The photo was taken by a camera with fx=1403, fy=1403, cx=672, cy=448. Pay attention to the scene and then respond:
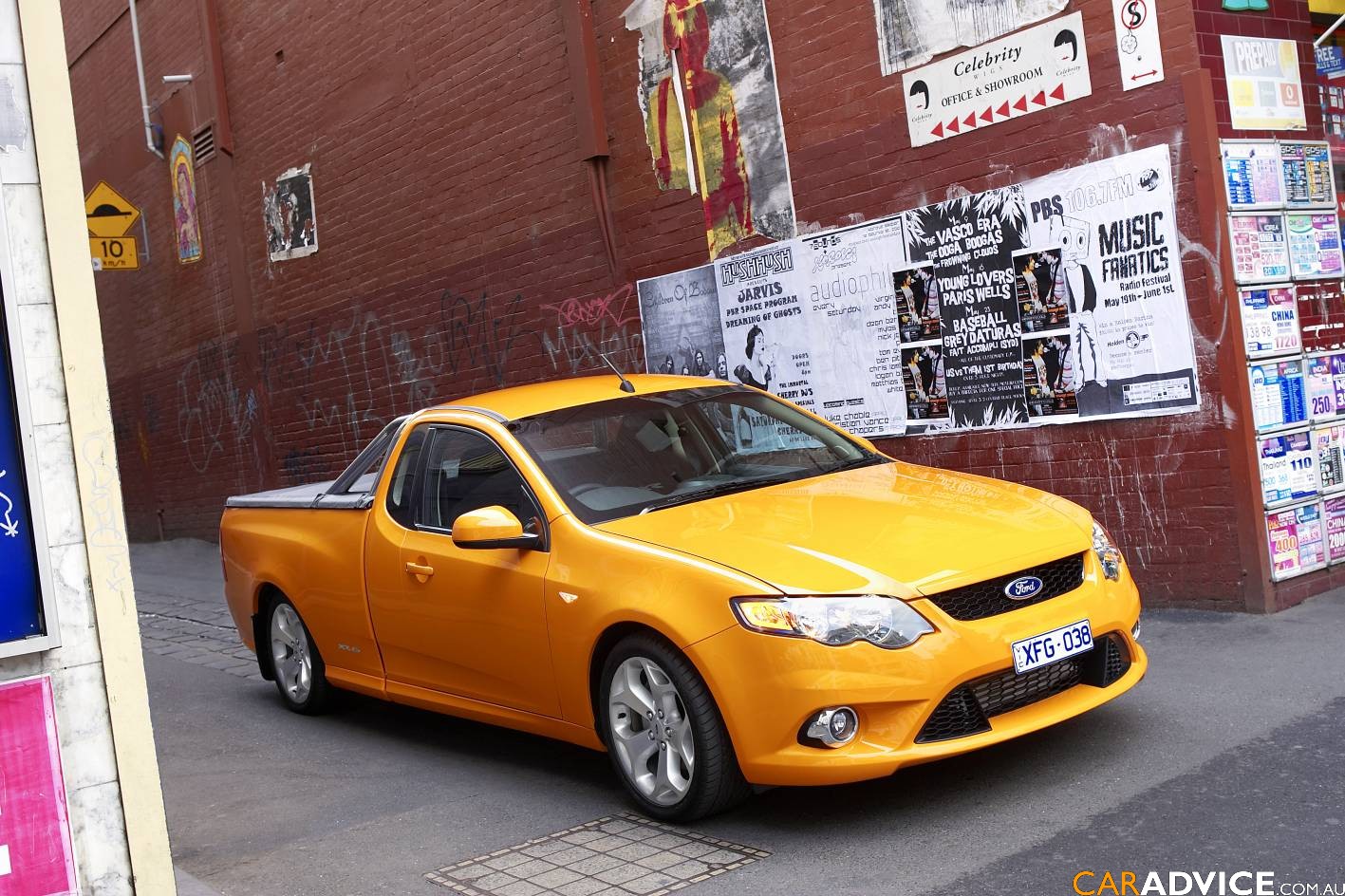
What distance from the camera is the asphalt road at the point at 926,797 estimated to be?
4.26 m

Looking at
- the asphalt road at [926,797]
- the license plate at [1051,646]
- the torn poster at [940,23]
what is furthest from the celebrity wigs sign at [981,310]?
the license plate at [1051,646]

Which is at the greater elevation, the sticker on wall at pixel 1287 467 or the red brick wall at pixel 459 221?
the red brick wall at pixel 459 221

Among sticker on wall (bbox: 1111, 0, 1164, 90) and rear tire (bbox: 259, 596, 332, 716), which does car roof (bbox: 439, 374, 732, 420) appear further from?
sticker on wall (bbox: 1111, 0, 1164, 90)

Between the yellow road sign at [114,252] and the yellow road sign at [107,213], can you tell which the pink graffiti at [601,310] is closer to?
the yellow road sign at [114,252]

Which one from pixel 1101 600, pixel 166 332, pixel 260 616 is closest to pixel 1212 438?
pixel 1101 600

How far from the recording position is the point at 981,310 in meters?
8.43

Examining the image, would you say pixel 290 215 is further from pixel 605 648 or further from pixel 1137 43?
pixel 605 648

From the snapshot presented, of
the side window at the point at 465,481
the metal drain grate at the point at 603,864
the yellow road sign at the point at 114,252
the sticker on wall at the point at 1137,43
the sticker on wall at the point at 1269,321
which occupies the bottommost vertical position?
the metal drain grate at the point at 603,864

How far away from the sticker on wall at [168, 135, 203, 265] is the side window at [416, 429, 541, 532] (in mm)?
12887

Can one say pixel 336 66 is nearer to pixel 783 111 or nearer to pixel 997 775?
pixel 783 111

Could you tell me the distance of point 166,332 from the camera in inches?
765

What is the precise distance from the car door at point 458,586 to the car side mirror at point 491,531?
9cm

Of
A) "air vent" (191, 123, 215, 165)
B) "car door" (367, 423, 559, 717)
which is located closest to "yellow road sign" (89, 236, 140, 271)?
"air vent" (191, 123, 215, 165)

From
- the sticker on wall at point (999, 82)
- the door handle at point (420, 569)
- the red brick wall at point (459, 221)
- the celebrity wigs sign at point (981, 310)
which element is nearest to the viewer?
the door handle at point (420, 569)
